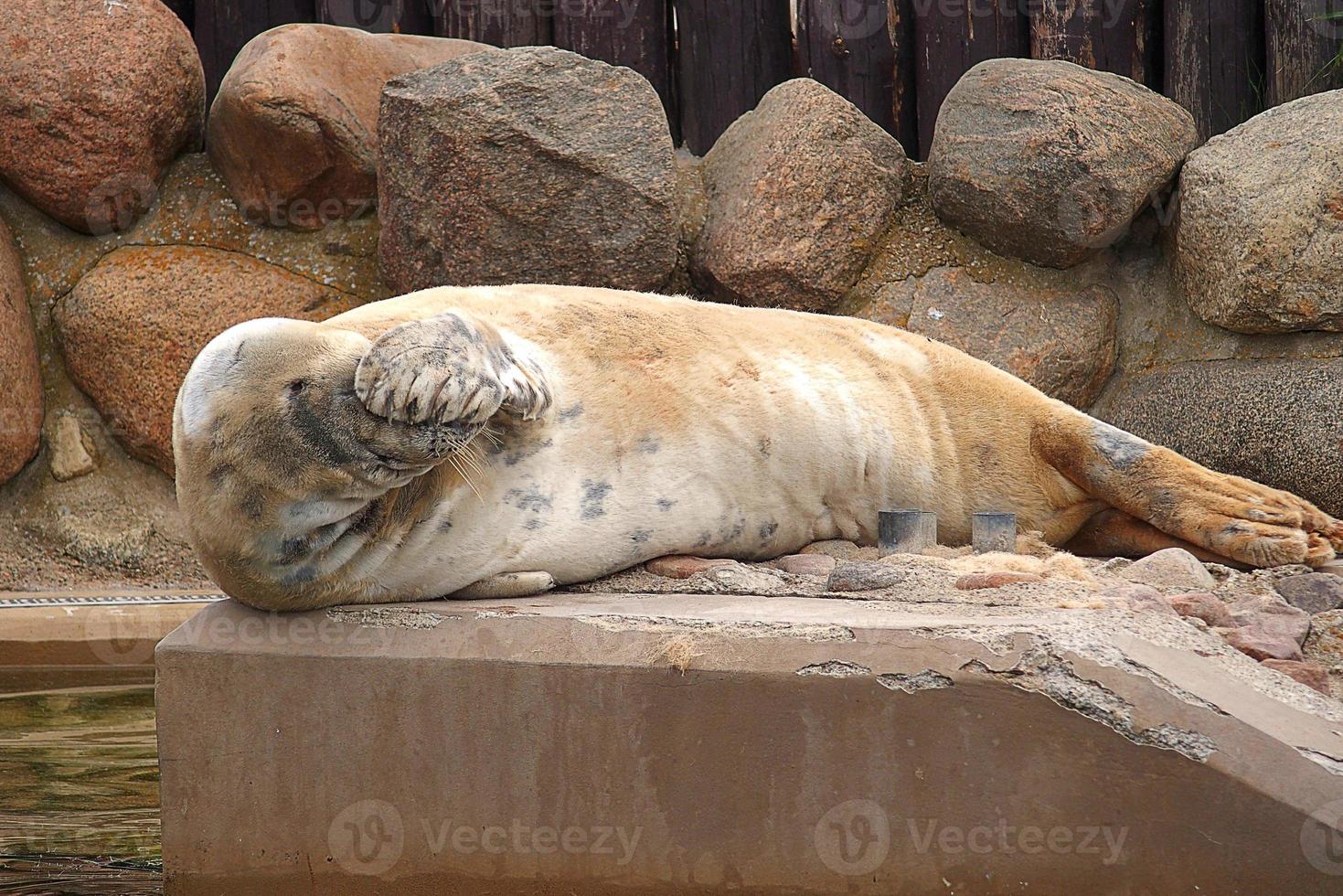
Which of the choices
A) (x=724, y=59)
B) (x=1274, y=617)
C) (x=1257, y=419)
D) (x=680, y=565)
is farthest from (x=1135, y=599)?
(x=724, y=59)

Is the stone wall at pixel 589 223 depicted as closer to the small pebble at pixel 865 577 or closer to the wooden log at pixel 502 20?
the wooden log at pixel 502 20

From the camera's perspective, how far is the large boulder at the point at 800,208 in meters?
4.54

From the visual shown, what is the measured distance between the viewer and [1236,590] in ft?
8.67

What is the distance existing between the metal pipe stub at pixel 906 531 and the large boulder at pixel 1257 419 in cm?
166

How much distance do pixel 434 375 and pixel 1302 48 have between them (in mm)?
3616

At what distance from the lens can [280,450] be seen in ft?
7.07

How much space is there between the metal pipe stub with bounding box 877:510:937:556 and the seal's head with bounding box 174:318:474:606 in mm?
1063

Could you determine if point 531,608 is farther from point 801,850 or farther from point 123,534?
point 123,534

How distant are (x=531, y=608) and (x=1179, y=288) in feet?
10.0

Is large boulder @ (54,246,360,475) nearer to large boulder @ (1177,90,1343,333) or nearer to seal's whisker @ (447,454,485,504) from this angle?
seal's whisker @ (447,454,485,504)

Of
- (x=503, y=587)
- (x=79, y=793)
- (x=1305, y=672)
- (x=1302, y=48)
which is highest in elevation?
(x=1302, y=48)

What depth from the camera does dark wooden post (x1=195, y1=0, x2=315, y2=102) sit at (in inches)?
206

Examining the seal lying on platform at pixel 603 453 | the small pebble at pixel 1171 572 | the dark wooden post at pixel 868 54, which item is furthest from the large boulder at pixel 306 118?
the small pebble at pixel 1171 572

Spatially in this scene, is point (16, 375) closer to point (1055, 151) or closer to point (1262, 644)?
point (1055, 151)
